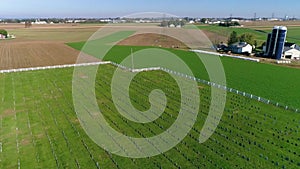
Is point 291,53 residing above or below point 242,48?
below

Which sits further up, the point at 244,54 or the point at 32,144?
the point at 244,54

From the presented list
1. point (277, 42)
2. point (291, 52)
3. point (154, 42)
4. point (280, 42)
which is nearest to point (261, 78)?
point (280, 42)

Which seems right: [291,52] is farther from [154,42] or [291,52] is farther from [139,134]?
[139,134]

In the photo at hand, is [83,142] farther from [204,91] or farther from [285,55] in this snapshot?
[285,55]

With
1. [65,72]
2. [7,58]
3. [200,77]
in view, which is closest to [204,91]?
[200,77]

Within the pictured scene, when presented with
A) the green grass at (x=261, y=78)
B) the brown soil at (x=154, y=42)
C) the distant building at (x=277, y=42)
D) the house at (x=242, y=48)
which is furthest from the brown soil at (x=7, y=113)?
the brown soil at (x=154, y=42)
